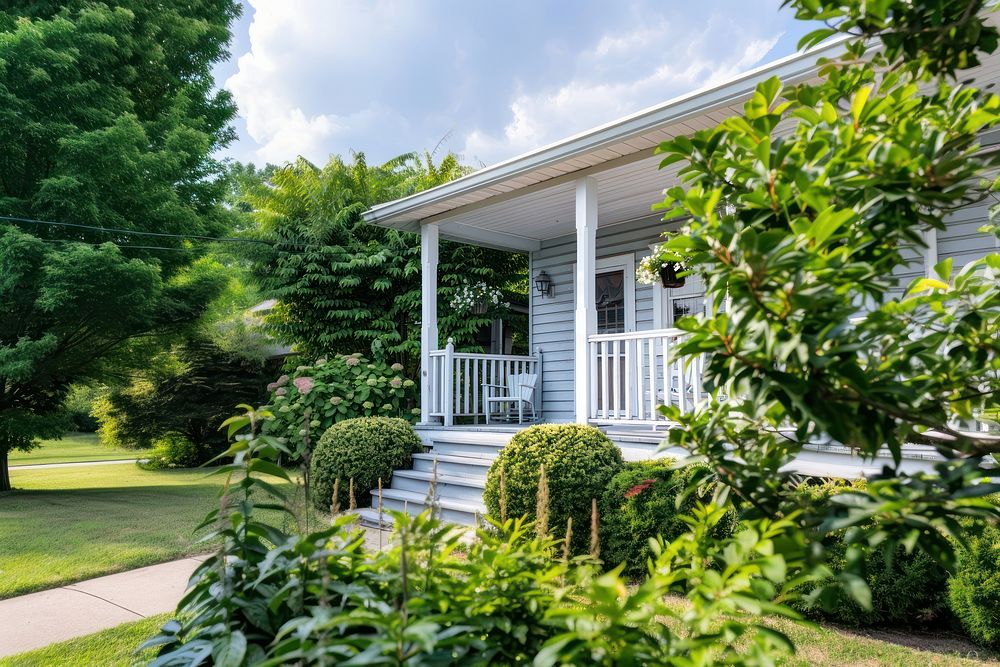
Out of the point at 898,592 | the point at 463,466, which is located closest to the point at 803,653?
the point at 898,592

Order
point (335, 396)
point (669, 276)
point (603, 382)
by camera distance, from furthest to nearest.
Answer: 1. point (335, 396)
2. point (669, 276)
3. point (603, 382)

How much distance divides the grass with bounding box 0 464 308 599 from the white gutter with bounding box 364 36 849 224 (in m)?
4.11

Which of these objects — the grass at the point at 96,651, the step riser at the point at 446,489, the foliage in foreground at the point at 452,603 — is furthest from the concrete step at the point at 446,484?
the foliage in foreground at the point at 452,603

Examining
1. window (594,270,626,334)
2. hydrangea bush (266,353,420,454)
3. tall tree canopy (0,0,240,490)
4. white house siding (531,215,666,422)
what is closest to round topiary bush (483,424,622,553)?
white house siding (531,215,666,422)

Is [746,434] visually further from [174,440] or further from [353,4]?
[353,4]

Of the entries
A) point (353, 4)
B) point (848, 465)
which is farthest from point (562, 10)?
point (848, 465)

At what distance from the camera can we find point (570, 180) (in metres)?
6.06

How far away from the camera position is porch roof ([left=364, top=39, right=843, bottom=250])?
4.66m

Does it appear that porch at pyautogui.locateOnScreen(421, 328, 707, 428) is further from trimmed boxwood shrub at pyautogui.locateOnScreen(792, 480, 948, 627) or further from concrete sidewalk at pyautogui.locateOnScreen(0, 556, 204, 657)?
concrete sidewalk at pyautogui.locateOnScreen(0, 556, 204, 657)

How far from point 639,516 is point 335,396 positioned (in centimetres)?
539

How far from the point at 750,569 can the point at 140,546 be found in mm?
5295

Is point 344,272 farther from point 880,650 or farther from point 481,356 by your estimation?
point 880,650

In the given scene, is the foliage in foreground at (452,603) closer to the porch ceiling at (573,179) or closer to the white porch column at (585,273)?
the porch ceiling at (573,179)

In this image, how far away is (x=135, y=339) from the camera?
30.4 ft
